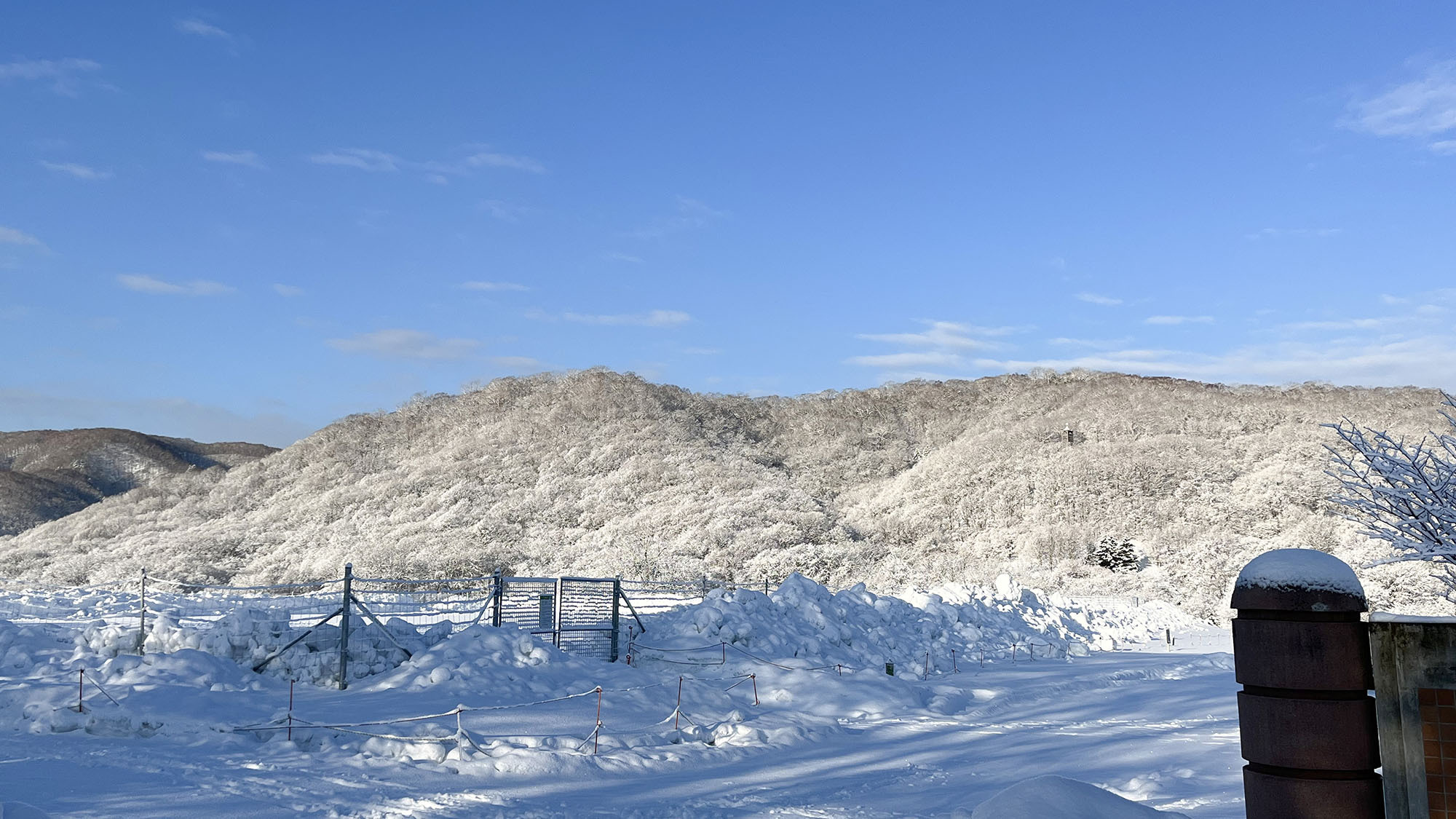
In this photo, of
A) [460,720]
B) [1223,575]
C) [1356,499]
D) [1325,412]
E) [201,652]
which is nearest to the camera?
[1356,499]

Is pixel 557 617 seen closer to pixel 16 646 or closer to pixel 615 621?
pixel 615 621

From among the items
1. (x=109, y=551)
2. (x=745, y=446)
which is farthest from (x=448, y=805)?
(x=745, y=446)

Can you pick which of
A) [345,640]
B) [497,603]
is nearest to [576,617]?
[497,603]

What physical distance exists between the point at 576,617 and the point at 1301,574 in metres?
16.0

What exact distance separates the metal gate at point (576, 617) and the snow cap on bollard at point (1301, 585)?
1455 cm

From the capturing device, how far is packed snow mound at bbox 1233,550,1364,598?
4.39m

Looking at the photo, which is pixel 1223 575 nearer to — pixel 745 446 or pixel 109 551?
pixel 745 446

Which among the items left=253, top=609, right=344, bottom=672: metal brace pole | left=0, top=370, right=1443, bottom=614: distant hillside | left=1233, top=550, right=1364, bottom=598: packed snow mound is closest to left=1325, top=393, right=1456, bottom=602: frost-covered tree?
left=1233, top=550, right=1364, bottom=598: packed snow mound

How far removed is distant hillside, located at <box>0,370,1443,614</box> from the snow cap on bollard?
31.5 meters

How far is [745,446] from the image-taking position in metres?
62.2

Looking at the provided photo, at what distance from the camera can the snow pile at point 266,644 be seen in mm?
15047

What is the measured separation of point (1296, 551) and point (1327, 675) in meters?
0.57

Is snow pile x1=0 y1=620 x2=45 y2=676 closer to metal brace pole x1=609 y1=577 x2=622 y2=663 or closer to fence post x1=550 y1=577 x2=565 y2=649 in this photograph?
fence post x1=550 y1=577 x2=565 y2=649

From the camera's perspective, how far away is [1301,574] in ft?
14.6
